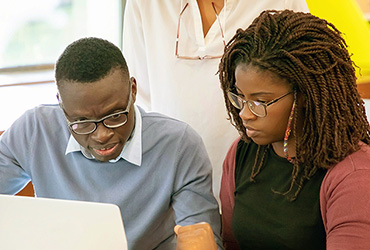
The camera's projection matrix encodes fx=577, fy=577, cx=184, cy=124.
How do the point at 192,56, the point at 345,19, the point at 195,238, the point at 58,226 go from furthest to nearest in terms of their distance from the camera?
the point at 345,19 < the point at 192,56 < the point at 195,238 < the point at 58,226

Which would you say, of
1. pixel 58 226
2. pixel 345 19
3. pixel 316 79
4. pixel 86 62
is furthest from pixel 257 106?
pixel 345 19

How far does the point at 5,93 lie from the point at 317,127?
68.2 inches

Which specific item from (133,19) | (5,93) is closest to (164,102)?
(133,19)

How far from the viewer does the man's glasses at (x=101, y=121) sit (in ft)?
4.04

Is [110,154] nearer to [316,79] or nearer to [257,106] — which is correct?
[257,106]

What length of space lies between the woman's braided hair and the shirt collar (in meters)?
0.31

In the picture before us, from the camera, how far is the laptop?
0.92 m

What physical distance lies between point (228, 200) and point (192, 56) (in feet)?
1.64

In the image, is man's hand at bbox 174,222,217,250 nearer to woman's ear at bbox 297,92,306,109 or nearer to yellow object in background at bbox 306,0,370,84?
woman's ear at bbox 297,92,306,109

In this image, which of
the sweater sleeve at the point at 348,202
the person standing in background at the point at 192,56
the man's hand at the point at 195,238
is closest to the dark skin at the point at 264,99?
the sweater sleeve at the point at 348,202

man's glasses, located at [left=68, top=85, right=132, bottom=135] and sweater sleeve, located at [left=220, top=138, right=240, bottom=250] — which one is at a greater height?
man's glasses, located at [left=68, top=85, right=132, bottom=135]

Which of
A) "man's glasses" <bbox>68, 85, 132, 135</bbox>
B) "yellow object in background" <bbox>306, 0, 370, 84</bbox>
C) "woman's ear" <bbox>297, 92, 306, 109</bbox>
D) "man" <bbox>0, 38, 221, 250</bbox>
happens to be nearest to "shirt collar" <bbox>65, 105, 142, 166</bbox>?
"man" <bbox>0, 38, 221, 250</bbox>

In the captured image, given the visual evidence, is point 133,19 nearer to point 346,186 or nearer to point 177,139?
point 177,139

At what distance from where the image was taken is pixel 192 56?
174 centimetres
